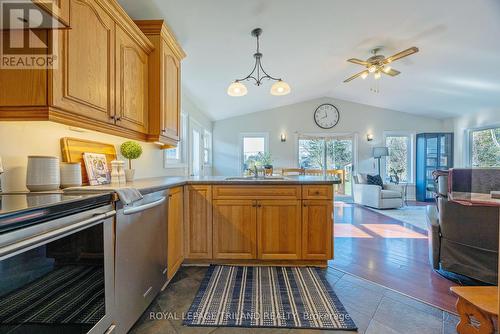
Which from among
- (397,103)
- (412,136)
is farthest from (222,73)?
(412,136)

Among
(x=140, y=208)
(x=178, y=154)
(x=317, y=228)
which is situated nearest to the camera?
(x=140, y=208)

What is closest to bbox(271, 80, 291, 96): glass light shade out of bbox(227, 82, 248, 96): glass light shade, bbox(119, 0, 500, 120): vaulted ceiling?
bbox(227, 82, 248, 96): glass light shade

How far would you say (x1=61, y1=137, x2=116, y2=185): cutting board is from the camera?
1.54 metres

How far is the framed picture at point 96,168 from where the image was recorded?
1.70 meters

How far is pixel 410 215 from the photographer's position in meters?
4.80

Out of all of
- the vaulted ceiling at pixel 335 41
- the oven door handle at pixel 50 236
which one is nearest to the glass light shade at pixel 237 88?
the vaulted ceiling at pixel 335 41

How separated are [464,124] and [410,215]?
132 inches

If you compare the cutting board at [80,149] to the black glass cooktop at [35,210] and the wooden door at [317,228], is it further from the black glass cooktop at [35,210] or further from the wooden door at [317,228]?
the wooden door at [317,228]

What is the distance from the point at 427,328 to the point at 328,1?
2.90 m

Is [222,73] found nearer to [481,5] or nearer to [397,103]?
[481,5]

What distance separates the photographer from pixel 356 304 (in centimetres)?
182

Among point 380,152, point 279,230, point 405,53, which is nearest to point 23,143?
point 279,230

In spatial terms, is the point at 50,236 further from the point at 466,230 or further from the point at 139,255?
the point at 466,230

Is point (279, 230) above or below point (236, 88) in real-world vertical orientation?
below
